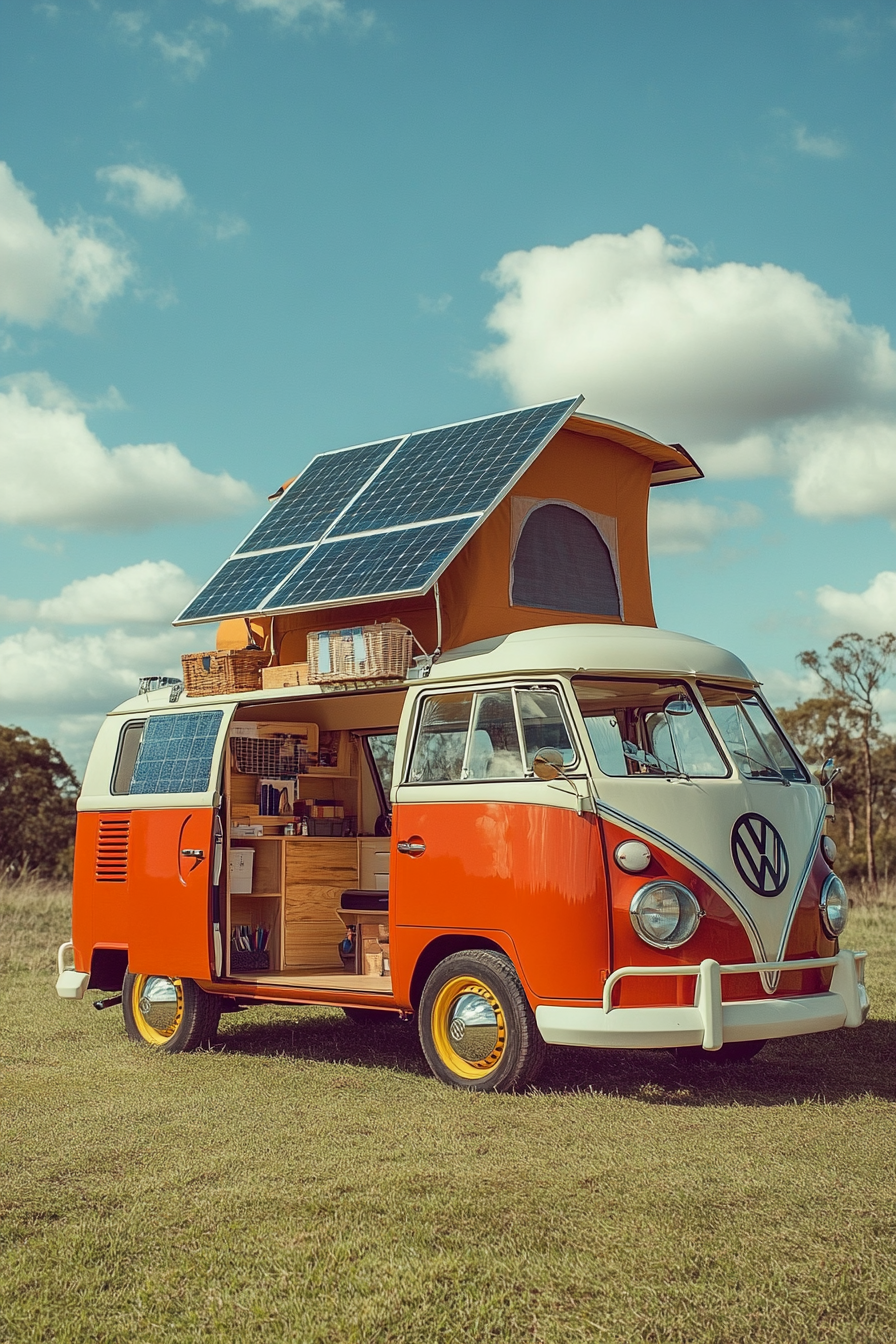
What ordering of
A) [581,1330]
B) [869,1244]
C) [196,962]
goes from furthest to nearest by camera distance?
[196,962], [869,1244], [581,1330]

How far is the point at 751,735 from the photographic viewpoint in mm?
9680

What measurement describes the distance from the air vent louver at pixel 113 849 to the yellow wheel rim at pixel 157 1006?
898mm

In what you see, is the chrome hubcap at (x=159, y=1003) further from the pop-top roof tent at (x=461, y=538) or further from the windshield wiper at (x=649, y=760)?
the windshield wiper at (x=649, y=760)

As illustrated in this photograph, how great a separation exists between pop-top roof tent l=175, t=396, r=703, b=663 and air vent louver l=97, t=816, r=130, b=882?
185 centimetres

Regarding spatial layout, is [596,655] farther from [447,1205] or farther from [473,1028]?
[447,1205]

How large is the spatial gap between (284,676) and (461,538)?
1883mm

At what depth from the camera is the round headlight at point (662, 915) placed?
335 inches

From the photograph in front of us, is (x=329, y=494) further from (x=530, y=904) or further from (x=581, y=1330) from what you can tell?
(x=581, y=1330)

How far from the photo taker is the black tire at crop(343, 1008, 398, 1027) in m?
12.9

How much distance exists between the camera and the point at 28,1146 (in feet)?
25.3

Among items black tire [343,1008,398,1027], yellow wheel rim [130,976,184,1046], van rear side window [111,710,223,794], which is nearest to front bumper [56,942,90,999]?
yellow wheel rim [130,976,184,1046]

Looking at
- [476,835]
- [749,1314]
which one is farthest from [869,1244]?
[476,835]

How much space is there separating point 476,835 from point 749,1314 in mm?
4497

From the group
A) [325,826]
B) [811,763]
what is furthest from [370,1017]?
[811,763]
